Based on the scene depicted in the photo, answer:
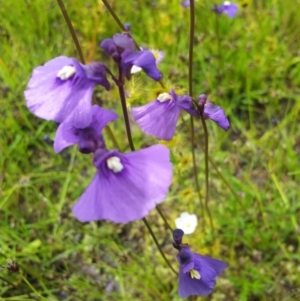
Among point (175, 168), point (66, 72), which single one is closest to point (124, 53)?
point (66, 72)

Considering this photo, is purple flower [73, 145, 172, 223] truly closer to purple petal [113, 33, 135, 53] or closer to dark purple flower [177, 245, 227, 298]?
purple petal [113, 33, 135, 53]

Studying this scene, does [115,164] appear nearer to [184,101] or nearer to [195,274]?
[184,101]

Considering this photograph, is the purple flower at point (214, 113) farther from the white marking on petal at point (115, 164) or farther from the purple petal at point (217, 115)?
the white marking on petal at point (115, 164)

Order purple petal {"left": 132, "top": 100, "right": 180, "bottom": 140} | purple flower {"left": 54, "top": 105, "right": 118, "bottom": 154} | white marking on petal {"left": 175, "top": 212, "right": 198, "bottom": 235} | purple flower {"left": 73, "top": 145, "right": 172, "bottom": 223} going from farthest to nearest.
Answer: white marking on petal {"left": 175, "top": 212, "right": 198, "bottom": 235} → purple petal {"left": 132, "top": 100, "right": 180, "bottom": 140} → purple flower {"left": 54, "top": 105, "right": 118, "bottom": 154} → purple flower {"left": 73, "top": 145, "right": 172, "bottom": 223}

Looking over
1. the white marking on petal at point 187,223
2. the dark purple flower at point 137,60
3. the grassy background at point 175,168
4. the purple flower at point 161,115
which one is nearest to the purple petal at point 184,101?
the purple flower at point 161,115

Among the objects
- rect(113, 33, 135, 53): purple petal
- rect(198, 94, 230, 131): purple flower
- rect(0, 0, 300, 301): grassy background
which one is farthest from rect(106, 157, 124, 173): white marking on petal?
rect(0, 0, 300, 301): grassy background

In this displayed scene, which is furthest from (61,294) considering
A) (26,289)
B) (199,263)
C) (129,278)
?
(199,263)
